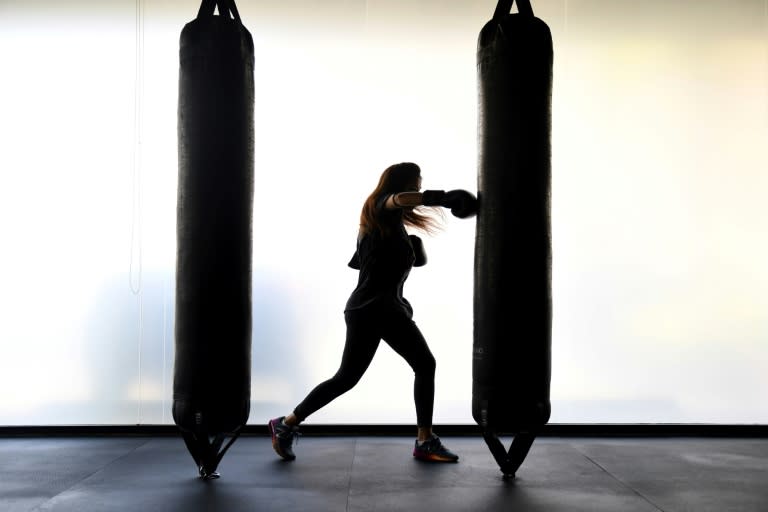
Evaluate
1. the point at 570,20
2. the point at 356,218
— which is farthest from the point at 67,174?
the point at 570,20

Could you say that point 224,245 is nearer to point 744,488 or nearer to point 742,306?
point 744,488

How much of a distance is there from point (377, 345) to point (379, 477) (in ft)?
1.83

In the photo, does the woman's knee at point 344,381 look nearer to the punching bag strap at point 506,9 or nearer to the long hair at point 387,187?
the long hair at point 387,187

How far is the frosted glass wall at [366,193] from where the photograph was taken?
379cm

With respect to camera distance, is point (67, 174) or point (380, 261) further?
point (67, 174)

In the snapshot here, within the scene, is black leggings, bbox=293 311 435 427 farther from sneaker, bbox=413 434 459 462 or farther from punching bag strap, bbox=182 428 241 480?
punching bag strap, bbox=182 428 241 480

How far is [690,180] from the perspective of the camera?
12.6 ft

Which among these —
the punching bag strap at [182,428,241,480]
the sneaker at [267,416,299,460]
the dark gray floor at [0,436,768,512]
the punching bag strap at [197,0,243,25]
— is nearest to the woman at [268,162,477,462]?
the sneaker at [267,416,299,460]

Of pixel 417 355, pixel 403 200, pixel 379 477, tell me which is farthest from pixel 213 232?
pixel 379 477

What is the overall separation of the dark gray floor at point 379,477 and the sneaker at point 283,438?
5cm

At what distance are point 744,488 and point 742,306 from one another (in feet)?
4.72

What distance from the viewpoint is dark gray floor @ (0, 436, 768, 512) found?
2406 mm

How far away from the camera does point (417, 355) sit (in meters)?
3.07

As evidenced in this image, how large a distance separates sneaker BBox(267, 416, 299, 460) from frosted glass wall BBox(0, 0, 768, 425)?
607mm
